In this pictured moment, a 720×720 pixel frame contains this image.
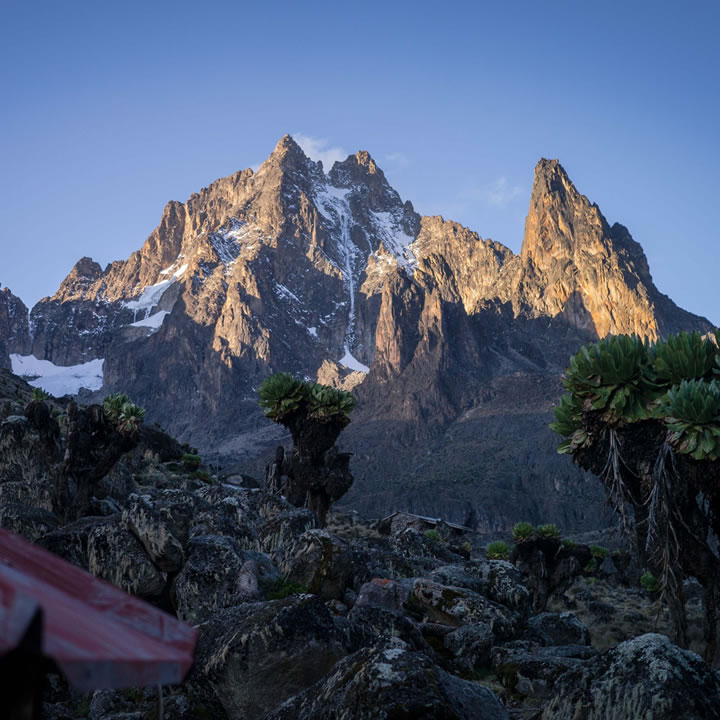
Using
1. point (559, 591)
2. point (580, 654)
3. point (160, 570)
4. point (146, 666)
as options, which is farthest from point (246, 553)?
point (559, 591)

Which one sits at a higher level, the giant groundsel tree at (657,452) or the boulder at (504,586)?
the giant groundsel tree at (657,452)

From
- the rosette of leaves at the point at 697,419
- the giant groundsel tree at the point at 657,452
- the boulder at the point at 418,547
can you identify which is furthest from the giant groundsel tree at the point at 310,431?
the rosette of leaves at the point at 697,419

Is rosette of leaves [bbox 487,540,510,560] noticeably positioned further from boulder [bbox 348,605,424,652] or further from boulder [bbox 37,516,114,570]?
boulder [bbox 37,516,114,570]

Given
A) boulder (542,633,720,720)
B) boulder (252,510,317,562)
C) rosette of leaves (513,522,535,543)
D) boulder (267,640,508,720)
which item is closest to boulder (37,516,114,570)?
boulder (252,510,317,562)

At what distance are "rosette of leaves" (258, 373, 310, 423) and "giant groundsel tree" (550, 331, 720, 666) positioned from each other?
12.9 metres

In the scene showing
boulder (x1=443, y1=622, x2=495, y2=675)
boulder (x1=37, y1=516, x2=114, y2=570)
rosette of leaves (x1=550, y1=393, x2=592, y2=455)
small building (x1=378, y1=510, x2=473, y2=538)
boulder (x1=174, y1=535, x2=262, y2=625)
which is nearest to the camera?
boulder (x1=443, y1=622, x2=495, y2=675)

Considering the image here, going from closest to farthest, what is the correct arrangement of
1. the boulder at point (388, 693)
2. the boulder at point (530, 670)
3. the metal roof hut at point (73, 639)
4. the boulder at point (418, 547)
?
the metal roof hut at point (73, 639)
the boulder at point (388, 693)
the boulder at point (530, 670)
the boulder at point (418, 547)

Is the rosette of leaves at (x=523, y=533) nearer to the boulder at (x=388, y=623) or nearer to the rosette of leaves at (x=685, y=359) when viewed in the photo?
the rosette of leaves at (x=685, y=359)

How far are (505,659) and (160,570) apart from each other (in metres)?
5.94

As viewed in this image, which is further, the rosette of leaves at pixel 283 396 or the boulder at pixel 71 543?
the rosette of leaves at pixel 283 396

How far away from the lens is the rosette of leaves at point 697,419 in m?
11.0

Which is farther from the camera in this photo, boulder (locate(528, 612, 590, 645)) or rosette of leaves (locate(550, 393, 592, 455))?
boulder (locate(528, 612, 590, 645))

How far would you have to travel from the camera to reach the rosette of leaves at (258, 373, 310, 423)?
80.3 ft

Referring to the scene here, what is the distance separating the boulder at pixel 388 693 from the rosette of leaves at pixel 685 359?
8632mm
